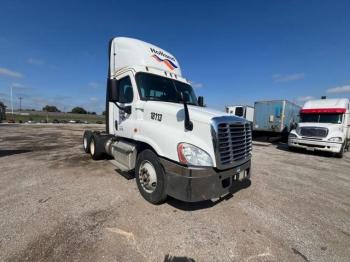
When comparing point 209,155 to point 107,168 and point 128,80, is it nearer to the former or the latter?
point 128,80

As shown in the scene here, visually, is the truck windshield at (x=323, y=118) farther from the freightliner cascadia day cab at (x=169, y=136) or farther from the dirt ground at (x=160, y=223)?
the freightliner cascadia day cab at (x=169, y=136)

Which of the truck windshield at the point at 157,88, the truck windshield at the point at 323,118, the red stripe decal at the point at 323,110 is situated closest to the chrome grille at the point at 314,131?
the truck windshield at the point at 323,118

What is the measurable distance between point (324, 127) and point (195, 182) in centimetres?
1004

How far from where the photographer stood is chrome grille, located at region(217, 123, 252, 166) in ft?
9.85

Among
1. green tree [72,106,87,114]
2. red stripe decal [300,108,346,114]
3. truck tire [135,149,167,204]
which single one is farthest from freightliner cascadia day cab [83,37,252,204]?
green tree [72,106,87,114]

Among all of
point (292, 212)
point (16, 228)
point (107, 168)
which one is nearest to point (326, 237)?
point (292, 212)

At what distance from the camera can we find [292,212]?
3.45m

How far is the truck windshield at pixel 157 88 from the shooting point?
4188 mm

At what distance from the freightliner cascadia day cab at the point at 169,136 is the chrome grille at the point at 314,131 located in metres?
7.98

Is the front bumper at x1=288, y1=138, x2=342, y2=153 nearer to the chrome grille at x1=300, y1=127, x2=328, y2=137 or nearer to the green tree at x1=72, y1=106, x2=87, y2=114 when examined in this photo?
the chrome grille at x1=300, y1=127, x2=328, y2=137

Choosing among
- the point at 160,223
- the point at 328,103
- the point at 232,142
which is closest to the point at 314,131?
the point at 328,103

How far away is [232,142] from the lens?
10.6 feet

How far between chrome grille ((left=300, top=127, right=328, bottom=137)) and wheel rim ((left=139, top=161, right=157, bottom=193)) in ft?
33.0

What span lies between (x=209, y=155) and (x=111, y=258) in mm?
1917
